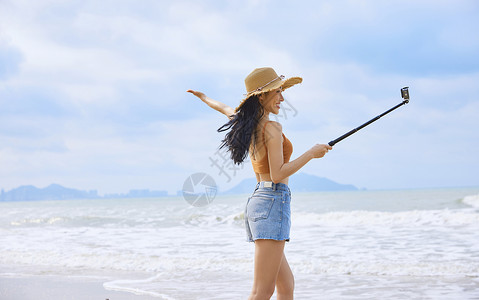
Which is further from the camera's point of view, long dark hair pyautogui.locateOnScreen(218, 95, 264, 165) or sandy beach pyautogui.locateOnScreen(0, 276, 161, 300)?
sandy beach pyautogui.locateOnScreen(0, 276, 161, 300)

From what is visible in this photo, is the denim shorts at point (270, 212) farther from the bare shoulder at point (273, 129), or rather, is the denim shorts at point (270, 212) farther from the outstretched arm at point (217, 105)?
the outstretched arm at point (217, 105)

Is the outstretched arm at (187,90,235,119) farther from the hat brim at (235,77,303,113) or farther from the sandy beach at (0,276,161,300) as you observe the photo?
the sandy beach at (0,276,161,300)

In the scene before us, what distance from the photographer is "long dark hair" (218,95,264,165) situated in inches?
91.5

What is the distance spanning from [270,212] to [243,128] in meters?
0.44

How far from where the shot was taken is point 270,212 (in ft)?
7.56

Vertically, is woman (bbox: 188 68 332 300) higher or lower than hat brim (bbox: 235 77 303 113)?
lower

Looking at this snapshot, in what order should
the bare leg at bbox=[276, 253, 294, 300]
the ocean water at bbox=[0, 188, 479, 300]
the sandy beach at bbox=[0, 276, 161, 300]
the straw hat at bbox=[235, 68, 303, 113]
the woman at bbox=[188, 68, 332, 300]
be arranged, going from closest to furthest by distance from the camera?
the woman at bbox=[188, 68, 332, 300] < the straw hat at bbox=[235, 68, 303, 113] < the bare leg at bbox=[276, 253, 294, 300] < the sandy beach at bbox=[0, 276, 161, 300] < the ocean water at bbox=[0, 188, 479, 300]

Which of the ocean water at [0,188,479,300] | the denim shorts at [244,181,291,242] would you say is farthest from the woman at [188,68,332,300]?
the ocean water at [0,188,479,300]

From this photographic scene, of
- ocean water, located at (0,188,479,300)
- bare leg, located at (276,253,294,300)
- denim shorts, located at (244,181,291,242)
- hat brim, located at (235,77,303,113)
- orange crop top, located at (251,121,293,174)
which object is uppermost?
hat brim, located at (235,77,303,113)

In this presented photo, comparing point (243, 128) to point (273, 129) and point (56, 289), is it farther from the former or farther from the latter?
point (56, 289)

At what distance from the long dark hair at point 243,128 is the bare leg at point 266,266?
45 cm

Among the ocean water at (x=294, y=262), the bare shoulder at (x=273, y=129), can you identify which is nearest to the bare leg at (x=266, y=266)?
the bare shoulder at (x=273, y=129)

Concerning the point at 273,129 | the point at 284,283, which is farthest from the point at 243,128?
the point at 284,283

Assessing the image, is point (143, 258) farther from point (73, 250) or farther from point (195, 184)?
point (195, 184)
